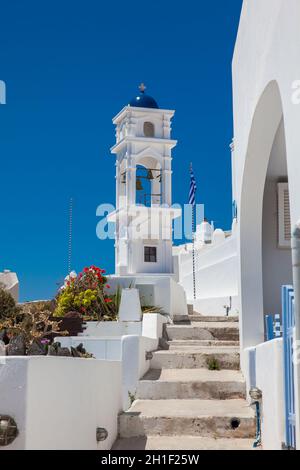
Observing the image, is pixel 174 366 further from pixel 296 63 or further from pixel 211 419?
pixel 296 63

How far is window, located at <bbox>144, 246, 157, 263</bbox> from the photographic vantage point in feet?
68.6

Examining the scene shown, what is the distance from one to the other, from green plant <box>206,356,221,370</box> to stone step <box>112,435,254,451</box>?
235cm

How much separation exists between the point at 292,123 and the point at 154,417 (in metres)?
4.00

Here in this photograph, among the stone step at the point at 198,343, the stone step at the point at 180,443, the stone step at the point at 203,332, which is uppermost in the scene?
the stone step at the point at 203,332

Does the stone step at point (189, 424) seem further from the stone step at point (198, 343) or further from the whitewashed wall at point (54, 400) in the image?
the stone step at point (198, 343)

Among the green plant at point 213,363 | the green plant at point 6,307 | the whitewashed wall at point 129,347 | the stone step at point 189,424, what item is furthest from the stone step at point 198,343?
the green plant at point 6,307

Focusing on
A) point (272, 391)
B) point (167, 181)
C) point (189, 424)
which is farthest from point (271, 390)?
point (167, 181)

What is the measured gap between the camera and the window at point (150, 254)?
68.6 ft

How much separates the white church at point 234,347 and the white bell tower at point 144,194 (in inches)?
228

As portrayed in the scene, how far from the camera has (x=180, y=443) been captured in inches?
257

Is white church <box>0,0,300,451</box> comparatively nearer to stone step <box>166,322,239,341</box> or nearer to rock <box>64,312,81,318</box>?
stone step <box>166,322,239,341</box>

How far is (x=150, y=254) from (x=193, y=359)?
11751 mm

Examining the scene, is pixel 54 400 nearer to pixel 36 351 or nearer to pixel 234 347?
pixel 36 351
